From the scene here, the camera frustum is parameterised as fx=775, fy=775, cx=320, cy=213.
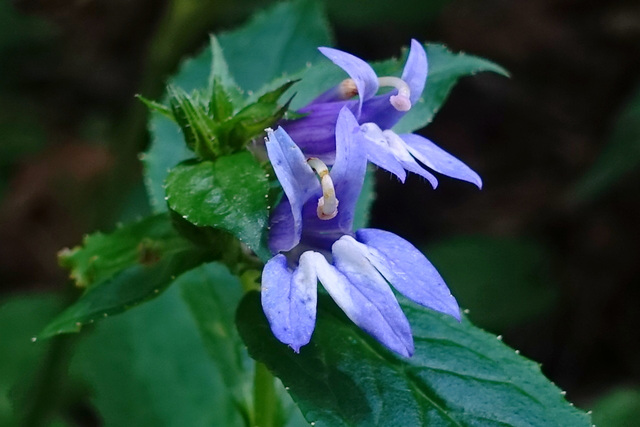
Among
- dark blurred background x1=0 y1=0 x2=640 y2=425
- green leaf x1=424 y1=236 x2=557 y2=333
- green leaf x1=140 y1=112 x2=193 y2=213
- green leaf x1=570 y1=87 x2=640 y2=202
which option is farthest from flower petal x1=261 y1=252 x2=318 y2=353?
green leaf x1=424 y1=236 x2=557 y2=333

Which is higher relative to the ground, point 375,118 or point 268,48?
point 268,48

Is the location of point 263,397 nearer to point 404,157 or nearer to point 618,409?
point 404,157

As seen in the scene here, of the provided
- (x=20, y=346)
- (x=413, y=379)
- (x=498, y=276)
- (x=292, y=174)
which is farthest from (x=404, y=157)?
(x=498, y=276)

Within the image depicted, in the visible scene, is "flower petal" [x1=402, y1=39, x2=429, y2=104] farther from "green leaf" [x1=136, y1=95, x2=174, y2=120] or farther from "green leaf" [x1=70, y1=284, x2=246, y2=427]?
"green leaf" [x1=70, y1=284, x2=246, y2=427]

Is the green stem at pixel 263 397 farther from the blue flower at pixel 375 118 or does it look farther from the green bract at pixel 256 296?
the blue flower at pixel 375 118

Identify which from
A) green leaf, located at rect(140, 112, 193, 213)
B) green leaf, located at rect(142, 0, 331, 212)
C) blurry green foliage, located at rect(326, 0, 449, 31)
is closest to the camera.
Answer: green leaf, located at rect(140, 112, 193, 213)

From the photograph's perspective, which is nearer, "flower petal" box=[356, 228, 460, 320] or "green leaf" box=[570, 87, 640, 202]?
"flower petal" box=[356, 228, 460, 320]
